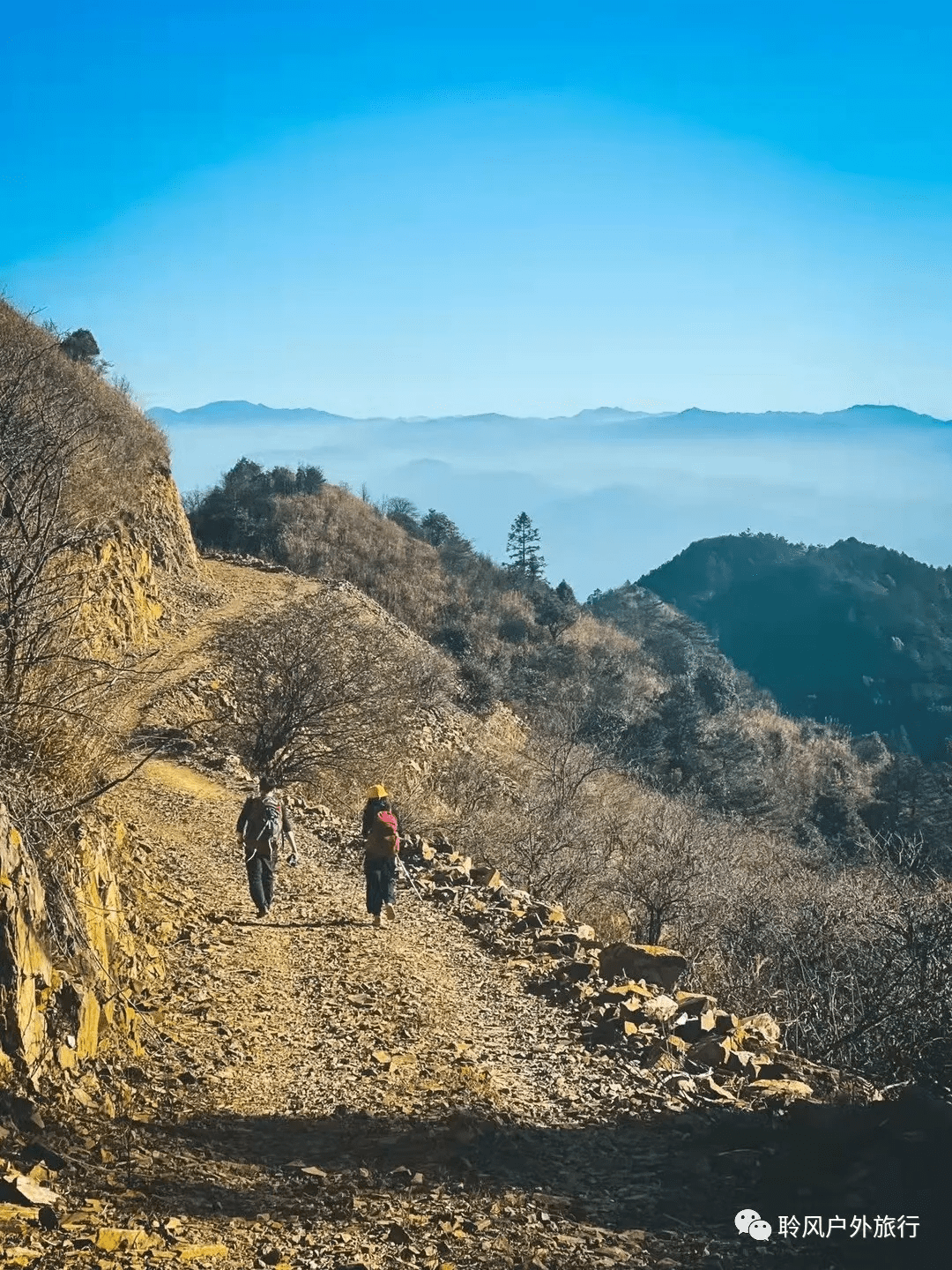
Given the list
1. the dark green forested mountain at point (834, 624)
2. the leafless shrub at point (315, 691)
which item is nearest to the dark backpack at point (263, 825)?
the leafless shrub at point (315, 691)

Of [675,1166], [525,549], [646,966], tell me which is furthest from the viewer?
[525,549]

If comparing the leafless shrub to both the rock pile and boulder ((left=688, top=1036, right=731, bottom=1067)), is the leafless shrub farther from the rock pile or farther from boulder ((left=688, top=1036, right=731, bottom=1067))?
boulder ((left=688, top=1036, right=731, bottom=1067))

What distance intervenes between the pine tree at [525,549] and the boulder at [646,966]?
169 feet

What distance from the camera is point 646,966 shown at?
29.5 feet

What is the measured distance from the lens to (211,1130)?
5426 millimetres

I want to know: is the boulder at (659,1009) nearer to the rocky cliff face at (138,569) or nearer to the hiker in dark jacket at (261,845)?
the hiker in dark jacket at (261,845)

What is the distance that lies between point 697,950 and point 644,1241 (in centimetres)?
935

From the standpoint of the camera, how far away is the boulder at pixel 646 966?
29.3ft

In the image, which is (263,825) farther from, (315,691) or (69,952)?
(315,691)

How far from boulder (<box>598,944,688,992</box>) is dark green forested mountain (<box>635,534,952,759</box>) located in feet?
221

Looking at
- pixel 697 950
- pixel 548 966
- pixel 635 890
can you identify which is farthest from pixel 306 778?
pixel 548 966

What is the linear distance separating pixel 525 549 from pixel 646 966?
183 feet

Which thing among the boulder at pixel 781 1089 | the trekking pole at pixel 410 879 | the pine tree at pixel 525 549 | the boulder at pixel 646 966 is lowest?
the boulder at pixel 781 1089

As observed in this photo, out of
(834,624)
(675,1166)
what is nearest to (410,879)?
(675,1166)
